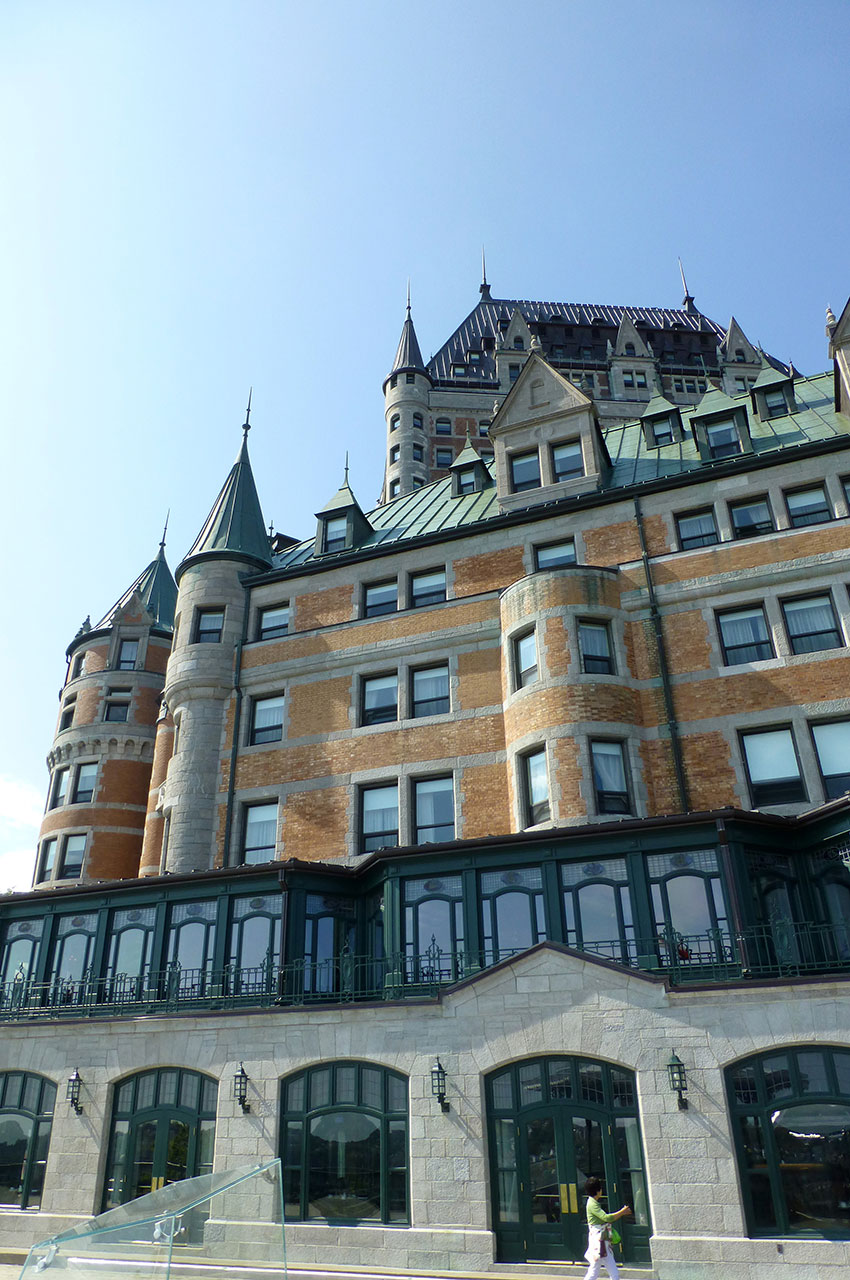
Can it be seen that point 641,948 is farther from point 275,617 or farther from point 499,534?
point 275,617

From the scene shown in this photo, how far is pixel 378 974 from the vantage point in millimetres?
22359

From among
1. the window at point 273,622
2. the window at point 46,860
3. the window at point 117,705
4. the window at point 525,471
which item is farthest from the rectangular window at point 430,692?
the window at point 46,860

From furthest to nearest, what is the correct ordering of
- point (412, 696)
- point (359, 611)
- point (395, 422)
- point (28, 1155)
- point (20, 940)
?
point (395, 422) < point (359, 611) < point (412, 696) < point (20, 940) < point (28, 1155)

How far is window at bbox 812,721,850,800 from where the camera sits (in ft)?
75.4

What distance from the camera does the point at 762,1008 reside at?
55.5 feet

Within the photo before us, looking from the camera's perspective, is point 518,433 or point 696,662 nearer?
point 696,662

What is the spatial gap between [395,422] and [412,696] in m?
35.8

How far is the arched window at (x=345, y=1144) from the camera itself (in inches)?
720

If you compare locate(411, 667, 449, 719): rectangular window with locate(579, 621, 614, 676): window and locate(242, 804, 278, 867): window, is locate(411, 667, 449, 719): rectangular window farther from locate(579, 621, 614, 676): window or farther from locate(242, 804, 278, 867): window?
locate(242, 804, 278, 867): window

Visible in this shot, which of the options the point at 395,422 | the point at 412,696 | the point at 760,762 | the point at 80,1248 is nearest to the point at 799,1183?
the point at 760,762

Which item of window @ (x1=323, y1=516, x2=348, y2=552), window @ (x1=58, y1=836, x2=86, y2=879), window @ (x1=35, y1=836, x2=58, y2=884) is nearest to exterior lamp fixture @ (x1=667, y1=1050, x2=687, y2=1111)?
window @ (x1=323, y1=516, x2=348, y2=552)

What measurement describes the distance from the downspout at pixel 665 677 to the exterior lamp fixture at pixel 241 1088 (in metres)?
12.2

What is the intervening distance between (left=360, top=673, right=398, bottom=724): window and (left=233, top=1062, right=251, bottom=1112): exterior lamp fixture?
37.6ft

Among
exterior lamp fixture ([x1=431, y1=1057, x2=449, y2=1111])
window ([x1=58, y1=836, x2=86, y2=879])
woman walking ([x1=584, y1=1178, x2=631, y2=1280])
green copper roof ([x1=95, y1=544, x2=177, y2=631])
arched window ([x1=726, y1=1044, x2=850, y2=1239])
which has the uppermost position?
green copper roof ([x1=95, y1=544, x2=177, y2=631])
